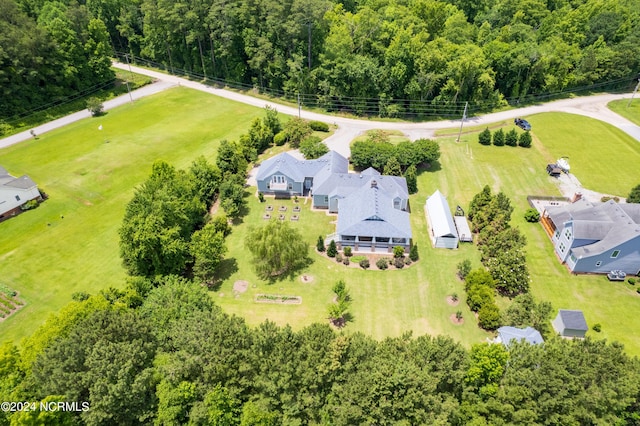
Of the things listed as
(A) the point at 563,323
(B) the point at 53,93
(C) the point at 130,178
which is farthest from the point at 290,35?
(A) the point at 563,323

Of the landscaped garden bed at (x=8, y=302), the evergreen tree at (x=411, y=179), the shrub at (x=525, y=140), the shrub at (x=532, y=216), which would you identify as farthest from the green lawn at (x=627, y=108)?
the landscaped garden bed at (x=8, y=302)

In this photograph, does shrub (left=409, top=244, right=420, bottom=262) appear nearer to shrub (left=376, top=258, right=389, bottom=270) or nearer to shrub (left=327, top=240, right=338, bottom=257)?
shrub (left=376, top=258, right=389, bottom=270)

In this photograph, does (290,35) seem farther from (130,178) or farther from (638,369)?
(638,369)

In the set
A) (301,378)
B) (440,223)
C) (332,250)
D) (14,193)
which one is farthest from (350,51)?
(301,378)

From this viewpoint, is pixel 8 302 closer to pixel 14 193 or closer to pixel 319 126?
pixel 14 193

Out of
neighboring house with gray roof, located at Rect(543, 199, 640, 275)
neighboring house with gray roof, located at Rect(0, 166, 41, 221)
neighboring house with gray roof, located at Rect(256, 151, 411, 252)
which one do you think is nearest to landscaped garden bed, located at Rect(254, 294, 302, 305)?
neighboring house with gray roof, located at Rect(256, 151, 411, 252)

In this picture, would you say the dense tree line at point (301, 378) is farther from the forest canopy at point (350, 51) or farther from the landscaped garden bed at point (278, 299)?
the forest canopy at point (350, 51)
